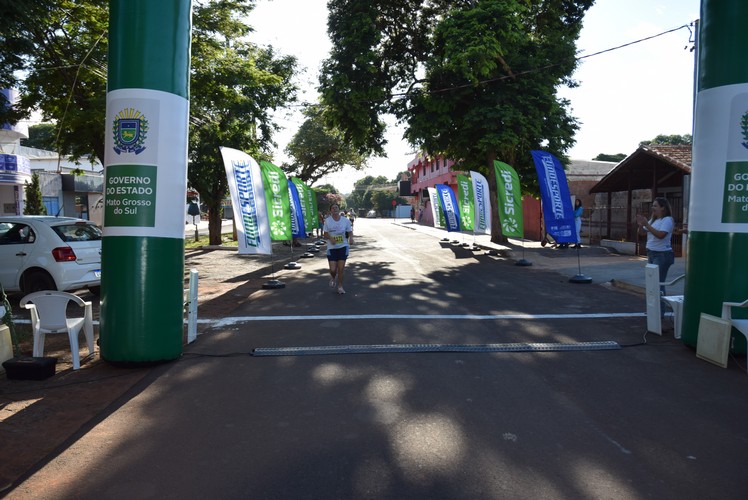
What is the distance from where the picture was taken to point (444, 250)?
883 inches

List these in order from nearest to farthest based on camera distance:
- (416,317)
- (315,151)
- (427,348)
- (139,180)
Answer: (139,180) → (427,348) → (416,317) → (315,151)

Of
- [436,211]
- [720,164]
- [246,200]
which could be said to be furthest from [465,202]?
[720,164]

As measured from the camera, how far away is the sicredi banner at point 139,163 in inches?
221

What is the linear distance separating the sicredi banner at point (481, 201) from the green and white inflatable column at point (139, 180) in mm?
13599

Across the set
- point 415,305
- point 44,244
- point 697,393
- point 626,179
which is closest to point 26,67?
point 44,244

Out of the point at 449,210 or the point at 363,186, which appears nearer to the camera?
the point at 449,210

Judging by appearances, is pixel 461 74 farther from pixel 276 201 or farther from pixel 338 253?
pixel 338 253

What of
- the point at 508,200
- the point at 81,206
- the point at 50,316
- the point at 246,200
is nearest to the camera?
the point at 50,316

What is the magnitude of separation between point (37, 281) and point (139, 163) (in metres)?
5.10

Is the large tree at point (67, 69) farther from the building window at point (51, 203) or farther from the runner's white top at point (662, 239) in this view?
the building window at point (51, 203)

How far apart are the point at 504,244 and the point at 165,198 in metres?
19.4

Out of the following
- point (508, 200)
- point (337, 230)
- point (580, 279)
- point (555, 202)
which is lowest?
point (580, 279)

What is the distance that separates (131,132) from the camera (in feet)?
18.4

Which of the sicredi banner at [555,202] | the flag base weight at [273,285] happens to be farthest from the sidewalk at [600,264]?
the flag base weight at [273,285]
